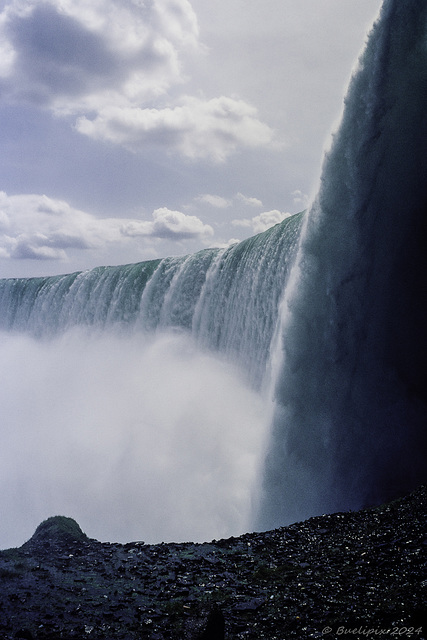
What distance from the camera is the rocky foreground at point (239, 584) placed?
19.4 ft

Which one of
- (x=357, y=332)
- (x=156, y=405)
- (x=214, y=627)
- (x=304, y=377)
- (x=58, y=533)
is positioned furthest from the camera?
(x=156, y=405)

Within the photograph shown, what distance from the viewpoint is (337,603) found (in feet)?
20.3

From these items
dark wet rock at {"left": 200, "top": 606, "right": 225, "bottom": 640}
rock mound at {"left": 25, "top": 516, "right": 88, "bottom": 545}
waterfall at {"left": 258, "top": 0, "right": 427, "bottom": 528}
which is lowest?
dark wet rock at {"left": 200, "top": 606, "right": 225, "bottom": 640}

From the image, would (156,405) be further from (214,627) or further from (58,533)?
(214,627)

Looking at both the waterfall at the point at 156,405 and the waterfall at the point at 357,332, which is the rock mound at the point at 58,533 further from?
the waterfall at the point at 357,332

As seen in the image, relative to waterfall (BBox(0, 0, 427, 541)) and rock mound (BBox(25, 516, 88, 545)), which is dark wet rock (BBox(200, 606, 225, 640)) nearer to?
rock mound (BBox(25, 516, 88, 545))

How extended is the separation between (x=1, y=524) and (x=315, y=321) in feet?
41.2

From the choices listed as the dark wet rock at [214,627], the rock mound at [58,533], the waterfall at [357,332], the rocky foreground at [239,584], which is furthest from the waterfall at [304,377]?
the dark wet rock at [214,627]

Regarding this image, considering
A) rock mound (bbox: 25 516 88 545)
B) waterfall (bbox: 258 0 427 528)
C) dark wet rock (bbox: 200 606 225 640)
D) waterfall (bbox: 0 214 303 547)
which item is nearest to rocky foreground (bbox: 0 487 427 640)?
dark wet rock (bbox: 200 606 225 640)

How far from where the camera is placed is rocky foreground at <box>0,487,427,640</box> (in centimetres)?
590

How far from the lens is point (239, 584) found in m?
7.51

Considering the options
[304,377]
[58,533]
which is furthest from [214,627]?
[304,377]

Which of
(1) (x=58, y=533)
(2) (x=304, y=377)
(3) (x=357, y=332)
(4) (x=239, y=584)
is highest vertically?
(3) (x=357, y=332)

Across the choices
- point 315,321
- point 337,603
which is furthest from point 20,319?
point 337,603
